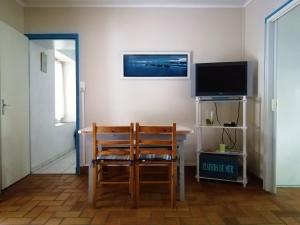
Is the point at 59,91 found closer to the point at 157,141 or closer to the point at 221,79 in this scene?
the point at 221,79

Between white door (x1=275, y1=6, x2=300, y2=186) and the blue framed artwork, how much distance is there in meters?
1.19

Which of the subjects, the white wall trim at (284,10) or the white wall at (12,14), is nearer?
the white wall trim at (284,10)

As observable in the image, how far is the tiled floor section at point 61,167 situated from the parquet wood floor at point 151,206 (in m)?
0.60

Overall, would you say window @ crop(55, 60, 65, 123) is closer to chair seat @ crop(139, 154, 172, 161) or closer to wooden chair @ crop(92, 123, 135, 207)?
wooden chair @ crop(92, 123, 135, 207)

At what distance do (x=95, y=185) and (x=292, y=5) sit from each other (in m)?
2.53

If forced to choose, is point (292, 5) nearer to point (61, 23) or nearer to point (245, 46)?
point (245, 46)

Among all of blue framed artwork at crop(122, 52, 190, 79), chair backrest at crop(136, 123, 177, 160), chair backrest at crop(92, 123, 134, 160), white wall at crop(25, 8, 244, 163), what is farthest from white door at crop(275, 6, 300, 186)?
chair backrest at crop(92, 123, 134, 160)

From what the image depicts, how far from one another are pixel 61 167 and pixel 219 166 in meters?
2.47

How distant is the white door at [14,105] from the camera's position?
3.03 m

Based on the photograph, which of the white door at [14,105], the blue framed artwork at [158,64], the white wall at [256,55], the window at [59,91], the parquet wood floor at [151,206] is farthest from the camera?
the window at [59,91]

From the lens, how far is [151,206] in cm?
258

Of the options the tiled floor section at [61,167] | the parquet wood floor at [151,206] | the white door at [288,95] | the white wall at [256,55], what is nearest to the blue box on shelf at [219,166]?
the parquet wood floor at [151,206]

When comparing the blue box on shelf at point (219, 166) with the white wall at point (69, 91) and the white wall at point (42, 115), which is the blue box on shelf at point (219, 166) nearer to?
the white wall at point (42, 115)

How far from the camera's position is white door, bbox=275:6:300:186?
312 cm
